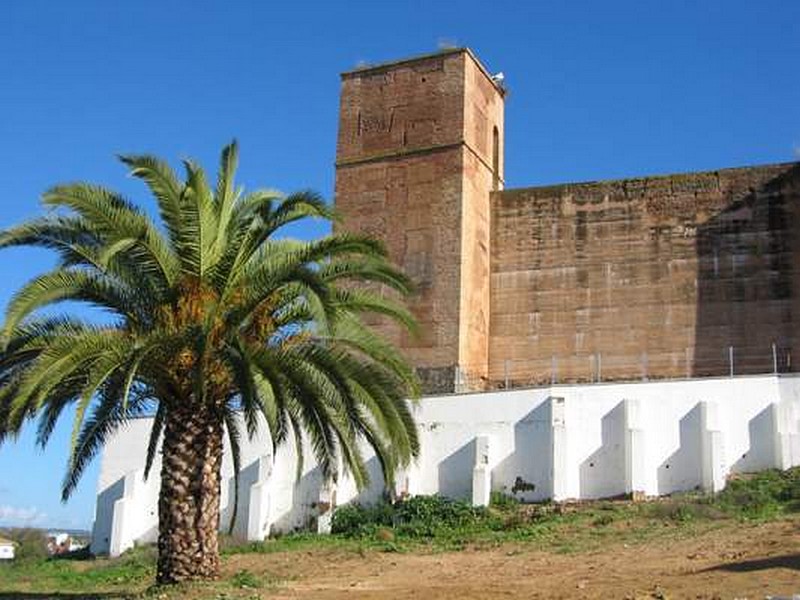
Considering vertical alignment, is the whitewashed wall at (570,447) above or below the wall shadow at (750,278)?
below

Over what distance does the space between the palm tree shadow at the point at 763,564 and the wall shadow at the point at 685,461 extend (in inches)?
444

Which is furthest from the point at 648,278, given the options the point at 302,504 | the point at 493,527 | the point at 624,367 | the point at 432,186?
the point at 302,504

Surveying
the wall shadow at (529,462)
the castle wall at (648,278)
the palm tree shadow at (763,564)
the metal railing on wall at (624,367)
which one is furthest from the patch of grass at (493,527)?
the castle wall at (648,278)

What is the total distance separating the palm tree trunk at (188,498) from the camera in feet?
49.8

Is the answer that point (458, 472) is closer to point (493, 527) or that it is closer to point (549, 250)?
point (493, 527)

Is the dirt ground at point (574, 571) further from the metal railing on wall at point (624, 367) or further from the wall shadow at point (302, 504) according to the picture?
the metal railing on wall at point (624, 367)

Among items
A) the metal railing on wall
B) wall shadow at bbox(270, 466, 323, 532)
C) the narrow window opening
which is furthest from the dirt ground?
the narrow window opening

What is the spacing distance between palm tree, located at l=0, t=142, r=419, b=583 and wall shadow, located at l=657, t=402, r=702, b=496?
12.0 m

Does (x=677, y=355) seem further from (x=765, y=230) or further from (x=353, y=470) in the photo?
(x=353, y=470)

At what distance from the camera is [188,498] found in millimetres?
15320

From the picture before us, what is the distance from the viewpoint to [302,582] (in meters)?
18.0

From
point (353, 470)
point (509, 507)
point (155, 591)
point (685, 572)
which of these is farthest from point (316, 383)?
point (509, 507)

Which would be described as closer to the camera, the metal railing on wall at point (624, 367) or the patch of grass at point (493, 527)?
the patch of grass at point (493, 527)

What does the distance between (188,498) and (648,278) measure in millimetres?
20192
